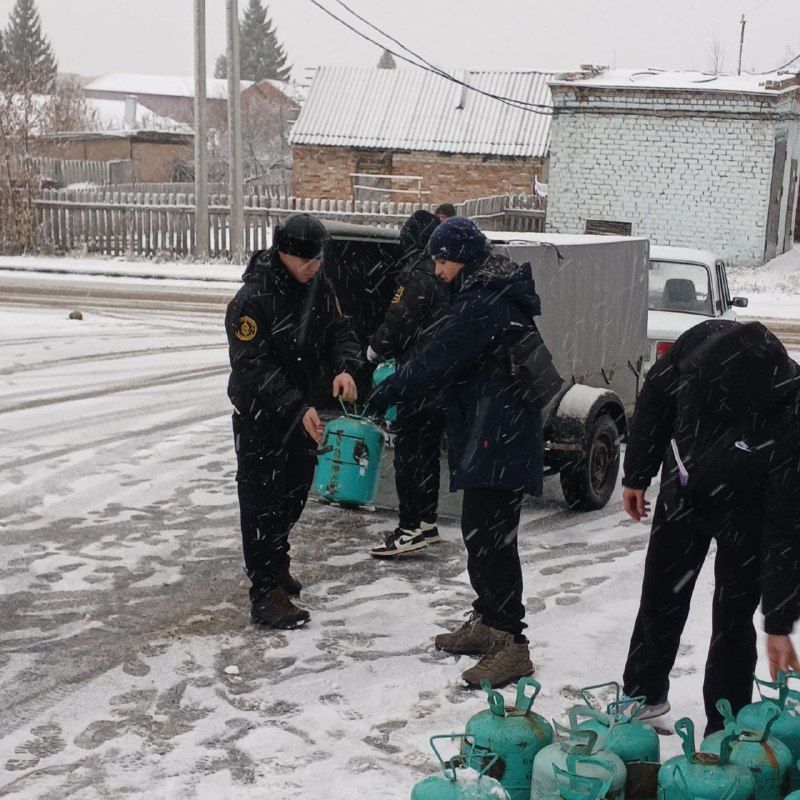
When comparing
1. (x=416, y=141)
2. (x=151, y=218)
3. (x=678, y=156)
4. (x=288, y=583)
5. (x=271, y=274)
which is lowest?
(x=288, y=583)

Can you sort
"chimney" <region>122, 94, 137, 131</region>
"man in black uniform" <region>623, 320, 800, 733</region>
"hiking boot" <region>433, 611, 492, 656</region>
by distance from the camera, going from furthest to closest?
"chimney" <region>122, 94, 137, 131</region> < "hiking boot" <region>433, 611, 492, 656</region> < "man in black uniform" <region>623, 320, 800, 733</region>

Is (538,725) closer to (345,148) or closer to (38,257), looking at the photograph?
(38,257)

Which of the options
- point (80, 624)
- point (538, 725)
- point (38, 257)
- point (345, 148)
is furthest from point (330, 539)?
point (345, 148)

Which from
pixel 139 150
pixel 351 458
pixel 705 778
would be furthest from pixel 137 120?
pixel 705 778

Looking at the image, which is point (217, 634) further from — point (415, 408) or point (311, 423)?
point (415, 408)

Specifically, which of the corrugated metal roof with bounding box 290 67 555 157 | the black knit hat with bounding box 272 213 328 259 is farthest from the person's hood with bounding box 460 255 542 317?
the corrugated metal roof with bounding box 290 67 555 157

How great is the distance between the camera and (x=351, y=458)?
626 cm

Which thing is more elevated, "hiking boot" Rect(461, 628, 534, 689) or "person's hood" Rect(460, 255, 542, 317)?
"person's hood" Rect(460, 255, 542, 317)

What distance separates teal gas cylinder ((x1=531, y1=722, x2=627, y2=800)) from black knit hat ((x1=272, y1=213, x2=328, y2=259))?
2692mm

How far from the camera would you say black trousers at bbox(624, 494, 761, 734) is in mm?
4020

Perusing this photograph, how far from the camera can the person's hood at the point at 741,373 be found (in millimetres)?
3812

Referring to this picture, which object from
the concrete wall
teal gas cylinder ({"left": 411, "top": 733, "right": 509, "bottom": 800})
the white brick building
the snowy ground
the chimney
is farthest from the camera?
the chimney

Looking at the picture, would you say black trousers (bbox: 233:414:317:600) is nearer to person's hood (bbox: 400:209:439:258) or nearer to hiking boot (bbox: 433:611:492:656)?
hiking boot (bbox: 433:611:492:656)

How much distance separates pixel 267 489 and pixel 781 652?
2.55 m
